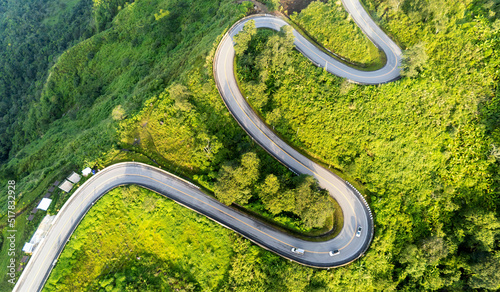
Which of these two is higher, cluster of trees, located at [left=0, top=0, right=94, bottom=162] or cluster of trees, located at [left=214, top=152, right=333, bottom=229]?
cluster of trees, located at [left=0, top=0, right=94, bottom=162]

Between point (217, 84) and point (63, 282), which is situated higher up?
point (217, 84)

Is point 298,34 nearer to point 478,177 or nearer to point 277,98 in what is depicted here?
point 277,98

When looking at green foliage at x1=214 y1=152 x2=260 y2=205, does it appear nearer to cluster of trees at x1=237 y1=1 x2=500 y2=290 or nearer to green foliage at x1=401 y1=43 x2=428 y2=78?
cluster of trees at x1=237 y1=1 x2=500 y2=290

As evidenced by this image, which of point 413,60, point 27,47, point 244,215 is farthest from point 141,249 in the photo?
point 27,47

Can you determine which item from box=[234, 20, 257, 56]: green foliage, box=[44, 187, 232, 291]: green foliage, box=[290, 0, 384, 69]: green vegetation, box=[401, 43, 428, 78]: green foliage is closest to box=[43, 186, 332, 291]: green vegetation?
box=[44, 187, 232, 291]: green foliage

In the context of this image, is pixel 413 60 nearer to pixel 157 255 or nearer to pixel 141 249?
pixel 157 255

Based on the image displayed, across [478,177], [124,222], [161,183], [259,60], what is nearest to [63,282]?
[124,222]
